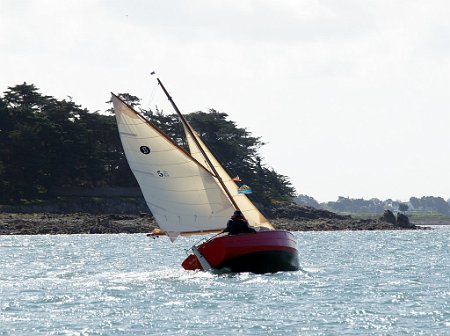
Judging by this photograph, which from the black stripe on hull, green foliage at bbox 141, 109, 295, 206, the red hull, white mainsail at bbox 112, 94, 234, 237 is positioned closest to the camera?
the red hull

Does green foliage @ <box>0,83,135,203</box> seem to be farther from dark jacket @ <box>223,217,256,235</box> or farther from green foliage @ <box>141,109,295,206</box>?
dark jacket @ <box>223,217,256,235</box>

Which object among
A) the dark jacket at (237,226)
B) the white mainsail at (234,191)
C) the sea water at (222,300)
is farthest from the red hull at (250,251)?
the white mainsail at (234,191)

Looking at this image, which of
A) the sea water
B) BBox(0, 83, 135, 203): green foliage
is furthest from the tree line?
the sea water

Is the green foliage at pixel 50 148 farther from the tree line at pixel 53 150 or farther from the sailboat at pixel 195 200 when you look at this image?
the sailboat at pixel 195 200

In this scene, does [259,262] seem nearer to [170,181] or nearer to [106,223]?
[170,181]

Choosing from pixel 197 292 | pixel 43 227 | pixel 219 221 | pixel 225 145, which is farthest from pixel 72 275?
pixel 225 145

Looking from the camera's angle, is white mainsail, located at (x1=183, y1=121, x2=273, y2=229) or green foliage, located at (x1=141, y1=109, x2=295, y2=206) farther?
green foliage, located at (x1=141, y1=109, x2=295, y2=206)

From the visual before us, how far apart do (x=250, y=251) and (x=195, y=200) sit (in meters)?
3.28

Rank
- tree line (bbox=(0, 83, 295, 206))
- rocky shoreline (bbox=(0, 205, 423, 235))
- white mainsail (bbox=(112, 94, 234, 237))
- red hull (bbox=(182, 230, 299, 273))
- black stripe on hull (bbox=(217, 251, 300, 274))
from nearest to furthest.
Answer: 1. red hull (bbox=(182, 230, 299, 273))
2. black stripe on hull (bbox=(217, 251, 300, 274))
3. white mainsail (bbox=(112, 94, 234, 237))
4. rocky shoreline (bbox=(0, 205, 423, 235))
5. tree line (bbox=(0, 83, 295, 206))

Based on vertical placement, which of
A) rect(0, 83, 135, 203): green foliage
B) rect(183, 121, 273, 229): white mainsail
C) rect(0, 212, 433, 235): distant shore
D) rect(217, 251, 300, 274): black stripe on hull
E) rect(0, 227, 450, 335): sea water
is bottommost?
rect(0, 227, 450, 335): sea water

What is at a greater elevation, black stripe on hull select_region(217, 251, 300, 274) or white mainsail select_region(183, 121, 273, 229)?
white mainsail select_region(183, 121, 273, 229)

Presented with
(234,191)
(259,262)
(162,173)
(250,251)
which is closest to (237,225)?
(250,251)

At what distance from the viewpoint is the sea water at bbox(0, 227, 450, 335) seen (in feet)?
86.1

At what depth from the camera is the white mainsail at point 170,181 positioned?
134 feet
